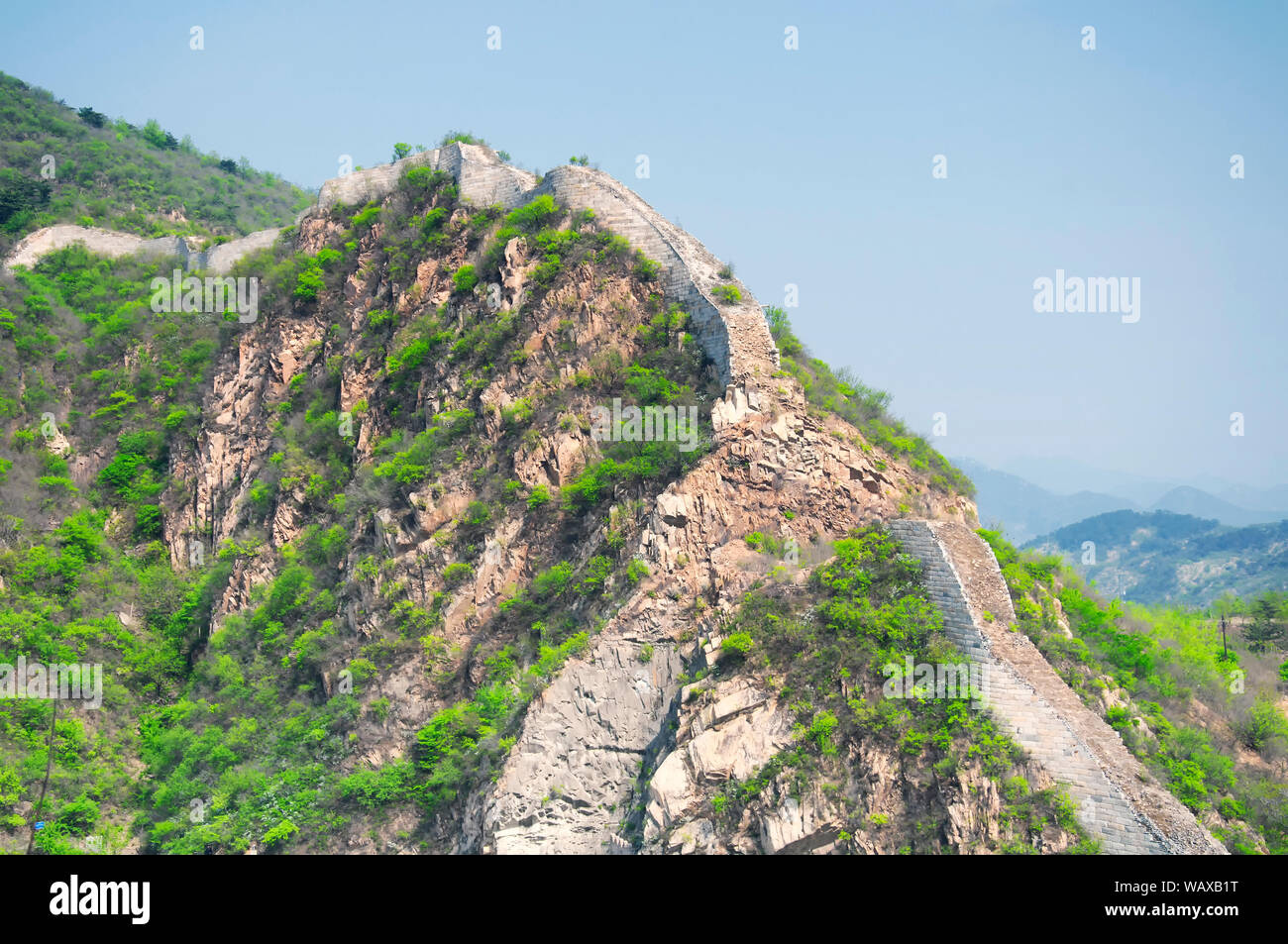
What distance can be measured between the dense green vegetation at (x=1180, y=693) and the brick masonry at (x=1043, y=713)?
1.46 metres

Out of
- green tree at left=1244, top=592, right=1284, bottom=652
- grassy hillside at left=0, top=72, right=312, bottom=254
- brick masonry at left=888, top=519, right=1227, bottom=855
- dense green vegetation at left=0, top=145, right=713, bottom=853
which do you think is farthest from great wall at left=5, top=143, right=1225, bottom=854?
grassy hillside at left=0, top=72, right=312, bottom=254

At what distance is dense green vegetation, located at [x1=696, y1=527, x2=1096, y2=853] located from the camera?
19.1 m

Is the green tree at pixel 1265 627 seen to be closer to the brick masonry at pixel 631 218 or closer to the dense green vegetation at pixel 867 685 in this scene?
the dense green vegetation at pixel 867 685

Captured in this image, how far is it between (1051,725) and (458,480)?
1565 centimetres

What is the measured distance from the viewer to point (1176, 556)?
132250 mm

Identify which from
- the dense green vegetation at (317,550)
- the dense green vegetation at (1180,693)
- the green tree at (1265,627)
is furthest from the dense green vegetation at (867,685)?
the green tree at (1265,627)

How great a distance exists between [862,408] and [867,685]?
453 inches

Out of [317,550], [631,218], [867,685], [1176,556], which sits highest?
[631,218]

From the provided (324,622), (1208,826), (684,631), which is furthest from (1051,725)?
(324,622)

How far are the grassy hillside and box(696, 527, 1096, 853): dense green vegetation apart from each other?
40290mm

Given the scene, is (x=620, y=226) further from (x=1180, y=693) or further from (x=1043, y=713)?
(x=1180, y=693)

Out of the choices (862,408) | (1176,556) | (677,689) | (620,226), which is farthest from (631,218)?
(1176,556)

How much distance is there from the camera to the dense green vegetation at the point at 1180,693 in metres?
20.9

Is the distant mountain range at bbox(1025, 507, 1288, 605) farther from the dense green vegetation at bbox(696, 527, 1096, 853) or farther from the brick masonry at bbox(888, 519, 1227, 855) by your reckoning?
the dense green vegetation at bbox(696, 527, 1096, 853)
